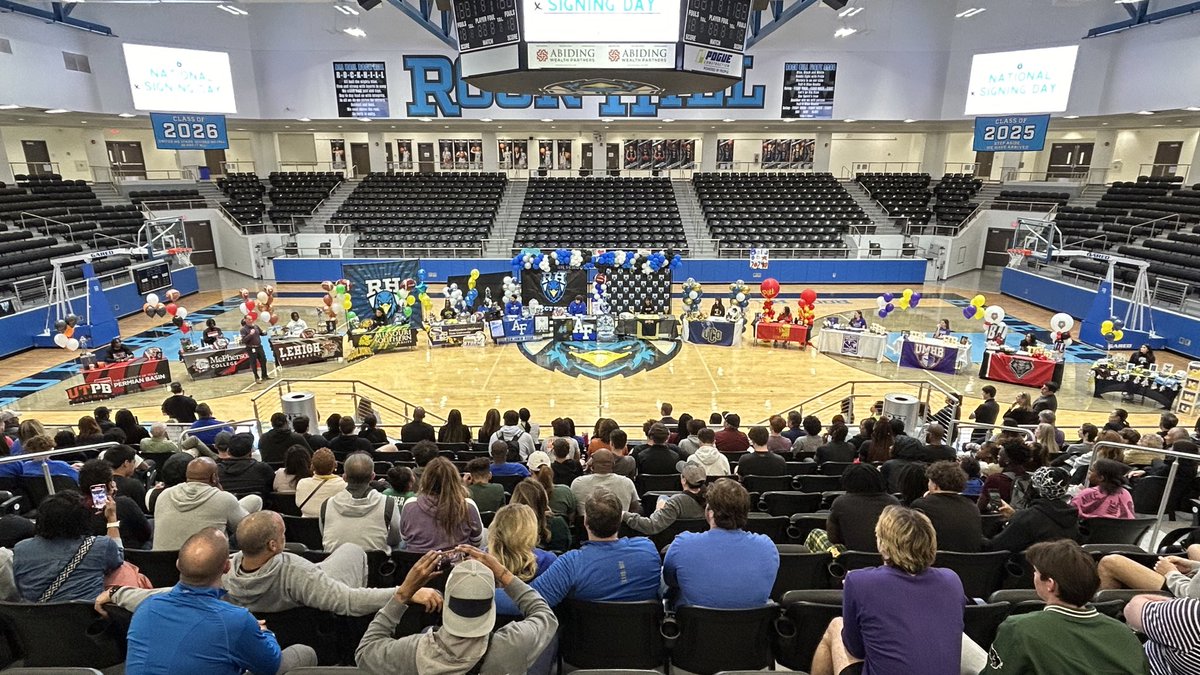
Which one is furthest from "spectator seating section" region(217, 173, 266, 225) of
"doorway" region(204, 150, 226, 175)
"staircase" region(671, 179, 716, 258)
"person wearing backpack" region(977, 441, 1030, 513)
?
"person wearing backpack" region(977, 441, 1030, 513)

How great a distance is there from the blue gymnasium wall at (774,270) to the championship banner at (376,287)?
8.06 m

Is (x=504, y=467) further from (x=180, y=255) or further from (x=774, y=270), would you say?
(x=180, y=255)

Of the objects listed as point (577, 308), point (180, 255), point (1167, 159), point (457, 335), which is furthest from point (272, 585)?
point (1167, 159)

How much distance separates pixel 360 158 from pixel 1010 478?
116 ft

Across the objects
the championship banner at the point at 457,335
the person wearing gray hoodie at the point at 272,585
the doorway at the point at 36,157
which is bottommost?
the championship banner at the point at 457,335

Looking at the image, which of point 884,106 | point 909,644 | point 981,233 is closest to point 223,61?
point 884,106

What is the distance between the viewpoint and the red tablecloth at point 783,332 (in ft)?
53.9

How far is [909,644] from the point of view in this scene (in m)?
Result: 2.64

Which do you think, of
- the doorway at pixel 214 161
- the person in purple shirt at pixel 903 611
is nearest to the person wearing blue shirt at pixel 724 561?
the person in purple shirt at pixel 903 611

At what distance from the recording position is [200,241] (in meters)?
26.8

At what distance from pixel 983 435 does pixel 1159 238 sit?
17.0 m

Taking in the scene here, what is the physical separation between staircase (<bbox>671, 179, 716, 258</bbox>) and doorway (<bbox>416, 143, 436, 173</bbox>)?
1331 centimetres

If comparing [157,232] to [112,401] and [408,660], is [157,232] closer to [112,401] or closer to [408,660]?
[112,401]

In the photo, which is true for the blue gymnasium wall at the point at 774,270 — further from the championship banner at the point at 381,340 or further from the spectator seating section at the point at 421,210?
the championship banner at the point at 381,340
